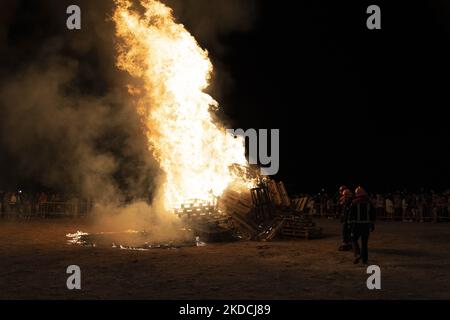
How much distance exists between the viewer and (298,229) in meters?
14.8

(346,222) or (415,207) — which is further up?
(346,222)

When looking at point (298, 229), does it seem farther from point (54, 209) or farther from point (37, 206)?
point (37, 206)

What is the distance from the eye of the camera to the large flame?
16.1 metres

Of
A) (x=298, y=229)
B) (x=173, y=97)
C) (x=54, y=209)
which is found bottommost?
(x=54, y=209)

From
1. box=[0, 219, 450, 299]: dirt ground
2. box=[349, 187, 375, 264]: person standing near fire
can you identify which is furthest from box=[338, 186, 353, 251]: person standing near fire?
box=[349, 187, 375, 264]: person standing near fire

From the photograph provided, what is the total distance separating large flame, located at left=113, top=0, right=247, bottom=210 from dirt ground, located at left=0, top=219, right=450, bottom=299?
3.50 meters

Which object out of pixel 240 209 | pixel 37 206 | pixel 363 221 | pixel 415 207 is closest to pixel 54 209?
pixel 37 206

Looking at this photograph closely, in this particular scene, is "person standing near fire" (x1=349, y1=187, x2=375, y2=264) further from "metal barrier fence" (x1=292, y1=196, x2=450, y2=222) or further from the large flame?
"metal barrier fence" (x1=292, y1=196, x2=450, y2=222)

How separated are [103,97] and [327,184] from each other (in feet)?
96.3

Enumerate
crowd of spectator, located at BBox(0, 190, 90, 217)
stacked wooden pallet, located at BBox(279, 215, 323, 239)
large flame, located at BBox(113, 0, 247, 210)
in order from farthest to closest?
crowd of spectator, located at BBox(0, 190, 90, 217) → large flame, located at BBox(113, 0, 247, 210) → stacked wooden pallet, located at BBox(279, 215, 323, 239)

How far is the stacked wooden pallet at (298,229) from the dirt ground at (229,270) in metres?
0.66

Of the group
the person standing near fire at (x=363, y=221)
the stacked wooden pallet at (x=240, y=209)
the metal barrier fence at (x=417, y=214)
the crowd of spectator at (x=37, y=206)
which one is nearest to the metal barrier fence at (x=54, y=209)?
the crowd of spectator at (x=37, y=206)

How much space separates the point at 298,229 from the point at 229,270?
600 cm
